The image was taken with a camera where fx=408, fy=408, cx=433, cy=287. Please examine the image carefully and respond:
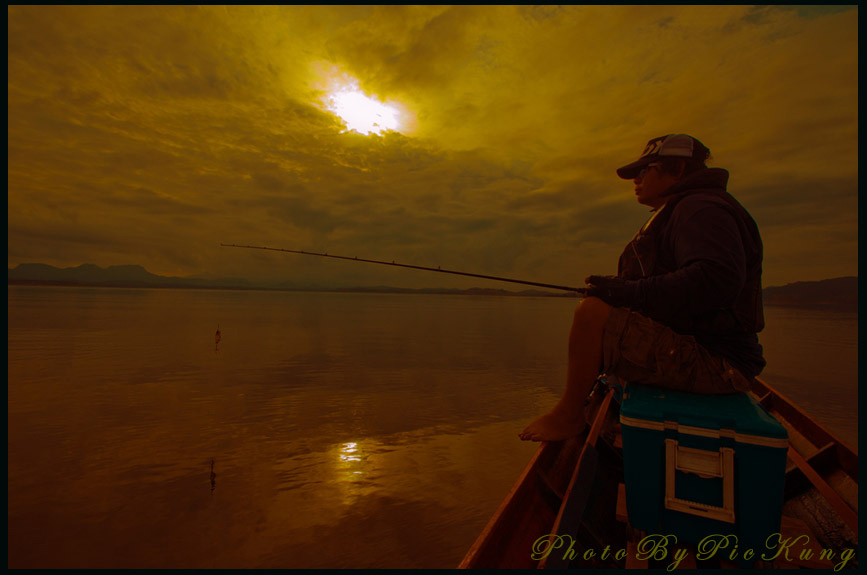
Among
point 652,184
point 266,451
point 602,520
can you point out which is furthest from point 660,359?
point 266,451

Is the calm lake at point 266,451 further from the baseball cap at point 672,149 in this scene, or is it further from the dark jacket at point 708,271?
the baseball cap at point 672,149

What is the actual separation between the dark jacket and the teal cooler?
496 millimetres

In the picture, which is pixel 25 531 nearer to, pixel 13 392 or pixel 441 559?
pixel 441 559

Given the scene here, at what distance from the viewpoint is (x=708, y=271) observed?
245 centimetres

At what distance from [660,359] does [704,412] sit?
468mm

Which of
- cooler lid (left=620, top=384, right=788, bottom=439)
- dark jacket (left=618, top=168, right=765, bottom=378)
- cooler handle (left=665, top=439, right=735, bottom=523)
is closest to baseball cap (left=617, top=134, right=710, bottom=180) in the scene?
dark jacket (left=618, top=168, right=765, bottom=378)

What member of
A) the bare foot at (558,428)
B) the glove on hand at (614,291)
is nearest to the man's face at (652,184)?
the glove on hand at (614,291)

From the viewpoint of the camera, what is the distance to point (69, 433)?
7000mm

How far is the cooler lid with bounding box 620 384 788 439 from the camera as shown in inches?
82.4

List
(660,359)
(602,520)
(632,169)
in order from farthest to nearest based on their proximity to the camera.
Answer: (632,169) < (602,520) < (660,359)

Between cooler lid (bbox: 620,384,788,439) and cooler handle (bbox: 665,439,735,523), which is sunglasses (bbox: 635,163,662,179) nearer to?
cooler lid (bbox: 620,384,788,439)

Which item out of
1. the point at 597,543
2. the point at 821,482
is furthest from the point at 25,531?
the point at 821,482

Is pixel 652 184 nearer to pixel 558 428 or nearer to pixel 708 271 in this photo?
pixel 708 271

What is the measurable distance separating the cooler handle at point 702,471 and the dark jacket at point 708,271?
2.60 feet
